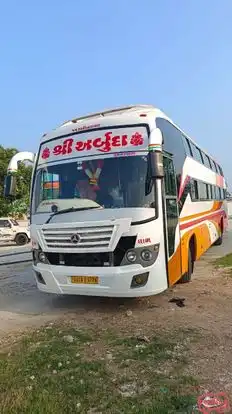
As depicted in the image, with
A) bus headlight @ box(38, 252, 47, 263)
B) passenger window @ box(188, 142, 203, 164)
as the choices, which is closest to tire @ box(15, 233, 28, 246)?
passenger window @ box(188, 142, 203, 164)

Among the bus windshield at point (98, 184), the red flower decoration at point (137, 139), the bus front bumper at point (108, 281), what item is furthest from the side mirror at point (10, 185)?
the red flower decoration at point (137, 139)

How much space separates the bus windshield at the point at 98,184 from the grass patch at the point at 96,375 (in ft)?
6.77

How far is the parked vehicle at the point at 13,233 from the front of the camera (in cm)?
2722

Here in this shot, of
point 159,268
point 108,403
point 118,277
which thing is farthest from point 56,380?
point 159,268

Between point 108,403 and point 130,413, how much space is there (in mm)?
284

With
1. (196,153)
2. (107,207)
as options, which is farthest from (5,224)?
(107,207)

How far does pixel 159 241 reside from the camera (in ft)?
23.1

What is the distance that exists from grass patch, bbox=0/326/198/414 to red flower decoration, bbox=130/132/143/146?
9.77 feet

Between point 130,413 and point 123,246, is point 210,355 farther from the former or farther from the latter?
point 123,246

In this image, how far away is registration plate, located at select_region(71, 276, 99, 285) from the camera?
22.7 ft

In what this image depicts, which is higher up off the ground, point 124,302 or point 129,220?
point 129,220

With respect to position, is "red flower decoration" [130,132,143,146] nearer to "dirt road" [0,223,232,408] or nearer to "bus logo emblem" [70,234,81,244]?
"bus logo emblem" [70,234,81,244]

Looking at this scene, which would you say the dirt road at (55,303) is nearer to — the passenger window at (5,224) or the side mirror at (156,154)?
the side mirror at (156,154)

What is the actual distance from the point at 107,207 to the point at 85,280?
1.20 metres
